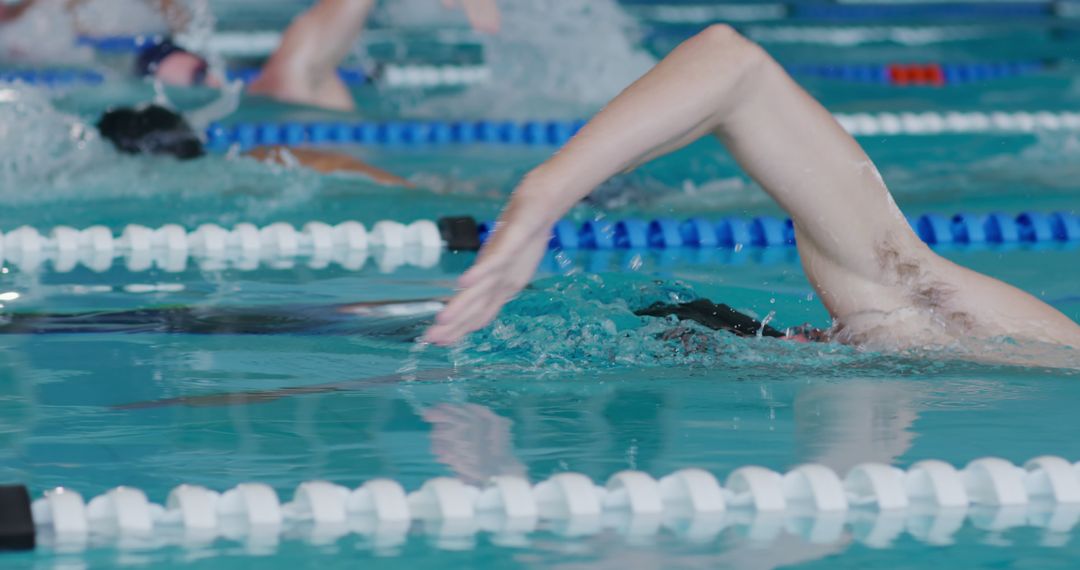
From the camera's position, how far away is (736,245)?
3840 mm

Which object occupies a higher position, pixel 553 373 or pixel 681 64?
pixel 681 64

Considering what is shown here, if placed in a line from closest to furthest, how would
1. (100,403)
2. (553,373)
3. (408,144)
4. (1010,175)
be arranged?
(100,403)
(553,373)
(1010,175)
(408,144)

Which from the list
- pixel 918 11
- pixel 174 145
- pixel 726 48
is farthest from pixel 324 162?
pixel 918 11

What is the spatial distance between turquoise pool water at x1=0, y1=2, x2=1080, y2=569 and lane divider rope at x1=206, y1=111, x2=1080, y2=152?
1259 millimetres

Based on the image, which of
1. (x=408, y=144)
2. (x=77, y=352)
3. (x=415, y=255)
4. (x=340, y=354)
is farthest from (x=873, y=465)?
(x=408, y=144)

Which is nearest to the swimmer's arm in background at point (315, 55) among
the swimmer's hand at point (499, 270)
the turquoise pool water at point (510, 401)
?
the turquoise pool water at point (510, 401)

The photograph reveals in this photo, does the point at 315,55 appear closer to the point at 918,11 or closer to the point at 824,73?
the point at 824,73

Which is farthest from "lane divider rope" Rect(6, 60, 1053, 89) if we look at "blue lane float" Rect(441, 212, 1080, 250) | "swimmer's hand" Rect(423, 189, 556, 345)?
"swimmer's hand" Rect(423, 189, 556, 345)

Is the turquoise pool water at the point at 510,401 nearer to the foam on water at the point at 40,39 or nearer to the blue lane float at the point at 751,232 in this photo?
the blue lane float at the point at 751,232

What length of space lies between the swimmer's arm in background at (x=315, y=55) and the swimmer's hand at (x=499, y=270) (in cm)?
325

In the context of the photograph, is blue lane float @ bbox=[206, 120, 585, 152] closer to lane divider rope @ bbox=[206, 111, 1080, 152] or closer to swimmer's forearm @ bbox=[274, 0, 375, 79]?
lane divider rope @ bbox=[206, 111, 1080, 152]

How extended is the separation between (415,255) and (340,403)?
1.42m

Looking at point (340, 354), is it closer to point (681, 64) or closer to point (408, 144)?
point (681, 64)

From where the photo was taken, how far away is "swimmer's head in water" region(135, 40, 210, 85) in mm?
6051
